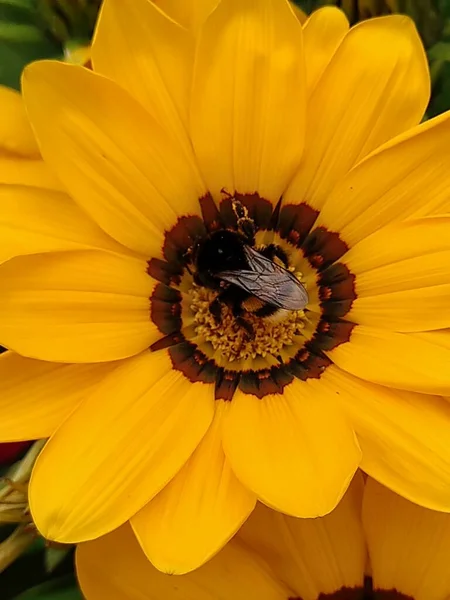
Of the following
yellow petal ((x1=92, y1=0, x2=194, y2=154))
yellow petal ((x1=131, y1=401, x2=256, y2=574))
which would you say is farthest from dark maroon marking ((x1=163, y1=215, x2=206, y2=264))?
yellow petal ((x1=131, y1=401, x2=256, y2=574))

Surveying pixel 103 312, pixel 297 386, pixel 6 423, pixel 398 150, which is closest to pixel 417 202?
pixel 398 150

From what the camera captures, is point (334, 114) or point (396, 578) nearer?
point (334, 114)

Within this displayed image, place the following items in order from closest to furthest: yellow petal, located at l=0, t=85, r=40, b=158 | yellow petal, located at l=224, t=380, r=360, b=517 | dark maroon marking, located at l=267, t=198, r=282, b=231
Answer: yellow petal, located at l=224, t=380, r=360, b=517 < yellow petal, located at l=0, t=85, r=40, b=158 < dark maroon marking, located at l=267, t=198, r=282, b=231

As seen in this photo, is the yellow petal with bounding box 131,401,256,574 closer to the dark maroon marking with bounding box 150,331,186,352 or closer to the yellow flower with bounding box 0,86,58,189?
the dark maroon marking with bounding box 150,331,186,352

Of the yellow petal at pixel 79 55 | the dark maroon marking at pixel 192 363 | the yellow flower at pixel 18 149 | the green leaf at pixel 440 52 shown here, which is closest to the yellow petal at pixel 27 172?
the yellow flower at pixel 18 149

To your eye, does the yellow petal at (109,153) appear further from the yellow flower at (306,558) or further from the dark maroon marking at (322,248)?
the yellow flower at (306,558)

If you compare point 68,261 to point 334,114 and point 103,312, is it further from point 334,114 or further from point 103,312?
point 334,114
